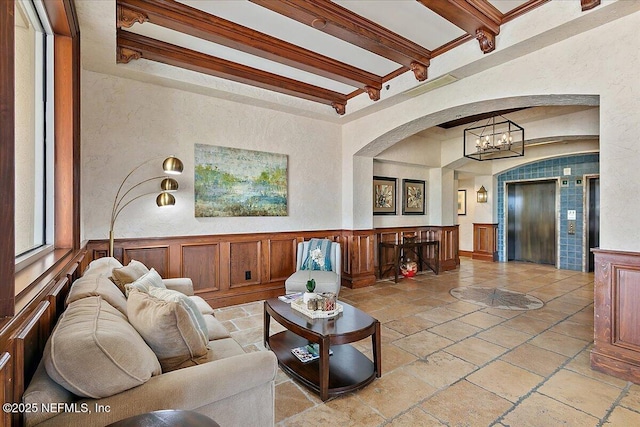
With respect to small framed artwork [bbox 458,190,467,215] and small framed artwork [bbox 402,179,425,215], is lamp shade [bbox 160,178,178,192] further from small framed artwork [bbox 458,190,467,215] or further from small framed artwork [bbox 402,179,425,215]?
small framed artwork [bbox 458,190,467,215]

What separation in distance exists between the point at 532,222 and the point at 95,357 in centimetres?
921

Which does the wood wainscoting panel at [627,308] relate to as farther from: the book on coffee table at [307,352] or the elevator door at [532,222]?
the elevator door at [532,222]

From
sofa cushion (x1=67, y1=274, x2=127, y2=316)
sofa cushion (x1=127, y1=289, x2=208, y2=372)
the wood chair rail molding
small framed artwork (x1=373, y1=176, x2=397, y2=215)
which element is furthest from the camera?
small framed artwork (x1=373, y1=176, x2=397, y2=215)

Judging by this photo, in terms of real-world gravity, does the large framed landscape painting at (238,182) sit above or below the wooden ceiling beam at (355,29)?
below

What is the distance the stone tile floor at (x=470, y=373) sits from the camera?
204 centimetres

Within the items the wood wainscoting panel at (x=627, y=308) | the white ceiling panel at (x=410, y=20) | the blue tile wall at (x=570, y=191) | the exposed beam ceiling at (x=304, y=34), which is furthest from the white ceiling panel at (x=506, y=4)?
the blue tile wall at (x=570, y=191)

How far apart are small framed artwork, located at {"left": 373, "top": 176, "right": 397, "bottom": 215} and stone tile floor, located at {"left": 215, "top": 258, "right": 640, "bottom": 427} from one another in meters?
2.14

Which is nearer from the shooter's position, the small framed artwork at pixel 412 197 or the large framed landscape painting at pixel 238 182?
the large framed landscape painting at pixel 238 182

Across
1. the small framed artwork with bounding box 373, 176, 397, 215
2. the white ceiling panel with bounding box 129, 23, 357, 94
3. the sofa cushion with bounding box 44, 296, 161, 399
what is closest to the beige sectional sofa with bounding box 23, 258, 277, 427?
the sofa cushion with bounding box 44, 296, 161, 399

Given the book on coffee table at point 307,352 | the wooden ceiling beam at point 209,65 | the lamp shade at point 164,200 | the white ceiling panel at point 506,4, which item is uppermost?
the white ceiling panel at point 506,4

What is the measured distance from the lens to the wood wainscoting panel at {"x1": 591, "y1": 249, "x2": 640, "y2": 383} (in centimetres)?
246

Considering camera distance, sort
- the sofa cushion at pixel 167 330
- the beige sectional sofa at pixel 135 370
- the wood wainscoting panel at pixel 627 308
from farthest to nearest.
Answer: the wood wainscoting panel at pixel 627 308
the sofa cushion at pixel 167 330
the beige sectional sofa at pixel 135 370

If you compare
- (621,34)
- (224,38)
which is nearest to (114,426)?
(224,38)

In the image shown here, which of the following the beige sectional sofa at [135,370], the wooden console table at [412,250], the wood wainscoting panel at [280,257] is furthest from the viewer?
the wooden console table at [412,250]
